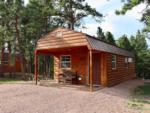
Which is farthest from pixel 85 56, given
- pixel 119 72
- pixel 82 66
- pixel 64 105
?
pixel 64 105

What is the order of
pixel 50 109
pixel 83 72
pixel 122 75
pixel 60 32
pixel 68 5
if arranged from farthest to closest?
pixel 68 5 < pixel 122 75 < pixel 83 72 < pixel 60 32 < pixel 50 109

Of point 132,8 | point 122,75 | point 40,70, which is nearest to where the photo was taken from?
point 132,8

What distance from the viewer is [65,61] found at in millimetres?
18188

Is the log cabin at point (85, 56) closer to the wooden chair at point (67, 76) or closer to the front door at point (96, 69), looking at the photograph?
the front door at point (96, 69)

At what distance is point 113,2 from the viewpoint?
16469mm

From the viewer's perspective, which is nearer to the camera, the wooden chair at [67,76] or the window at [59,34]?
the window at [59,34]

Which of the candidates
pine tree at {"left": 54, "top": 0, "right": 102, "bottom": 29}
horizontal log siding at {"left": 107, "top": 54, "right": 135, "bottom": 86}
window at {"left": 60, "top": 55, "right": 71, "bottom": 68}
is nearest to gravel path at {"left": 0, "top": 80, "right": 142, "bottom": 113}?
horizontal log siding at {"left": 107, "top": 54, "right": 135, "bottom": 86}

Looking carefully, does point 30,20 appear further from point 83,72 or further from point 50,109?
point 50,109

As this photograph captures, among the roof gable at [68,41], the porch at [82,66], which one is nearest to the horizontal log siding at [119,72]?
the porch at [82,66]

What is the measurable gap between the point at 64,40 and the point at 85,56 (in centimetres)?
286

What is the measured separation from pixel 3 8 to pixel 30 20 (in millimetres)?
2954

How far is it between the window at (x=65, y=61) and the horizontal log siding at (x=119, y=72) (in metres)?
3.35

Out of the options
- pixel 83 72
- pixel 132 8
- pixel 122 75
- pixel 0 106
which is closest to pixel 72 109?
pixel 0 106

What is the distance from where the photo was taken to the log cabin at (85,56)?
1401 centimetres
